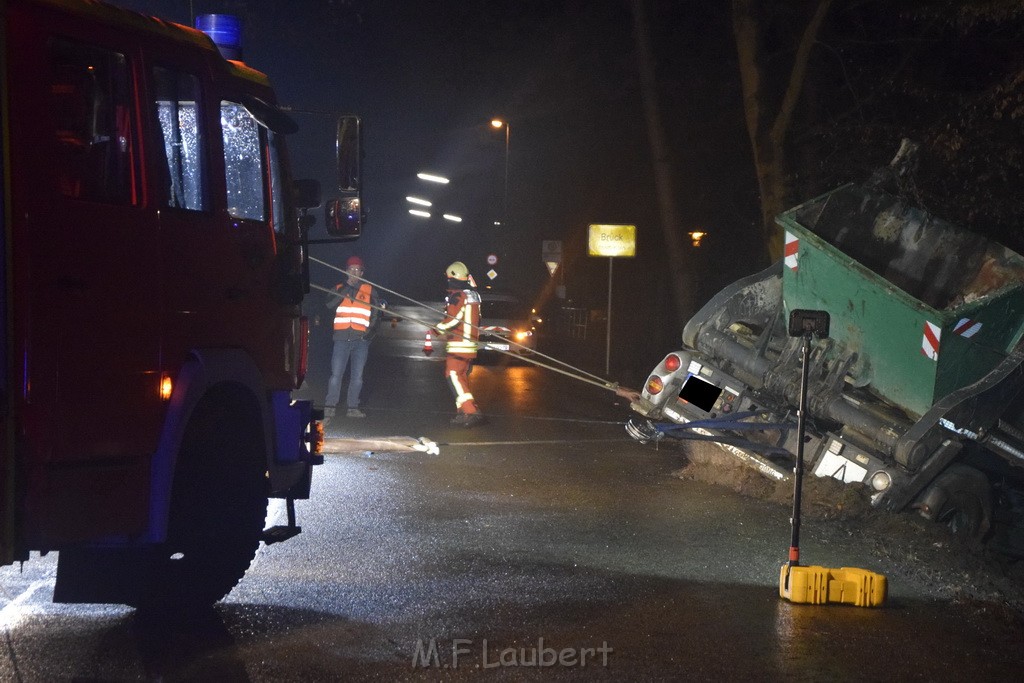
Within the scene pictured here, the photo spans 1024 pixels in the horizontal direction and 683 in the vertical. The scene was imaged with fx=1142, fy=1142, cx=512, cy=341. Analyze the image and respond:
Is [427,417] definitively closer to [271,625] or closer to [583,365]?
[271,625]

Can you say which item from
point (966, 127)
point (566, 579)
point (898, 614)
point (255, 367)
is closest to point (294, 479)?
point (255, 367)

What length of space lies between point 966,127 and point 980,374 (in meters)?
5.98

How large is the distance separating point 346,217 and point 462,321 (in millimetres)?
5622

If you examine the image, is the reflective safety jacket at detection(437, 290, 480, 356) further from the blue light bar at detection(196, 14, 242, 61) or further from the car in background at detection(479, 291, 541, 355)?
the car in background at detection(479, 291, 541, 355)

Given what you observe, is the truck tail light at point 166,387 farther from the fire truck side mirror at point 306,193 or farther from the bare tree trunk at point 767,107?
the bare tree trunk at point 767,107

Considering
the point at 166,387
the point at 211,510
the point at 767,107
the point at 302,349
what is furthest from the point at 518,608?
the point at 767,107

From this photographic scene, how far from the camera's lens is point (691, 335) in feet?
32.4

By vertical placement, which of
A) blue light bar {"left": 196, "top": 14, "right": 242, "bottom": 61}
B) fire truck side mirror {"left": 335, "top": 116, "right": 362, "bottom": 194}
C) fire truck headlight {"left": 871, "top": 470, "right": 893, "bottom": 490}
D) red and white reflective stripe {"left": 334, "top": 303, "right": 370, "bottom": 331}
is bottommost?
fire truck headlight {"left": 871, "top": 470, "right": 893, "bottom": 490}

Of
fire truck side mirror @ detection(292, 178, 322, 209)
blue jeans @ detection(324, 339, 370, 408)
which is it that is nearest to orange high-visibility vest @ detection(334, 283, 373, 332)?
blue jeans @ detection(324, 339, 370, 408)

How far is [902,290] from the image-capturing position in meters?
8.03

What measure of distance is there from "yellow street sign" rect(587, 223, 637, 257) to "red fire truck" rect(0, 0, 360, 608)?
1560 centimetres

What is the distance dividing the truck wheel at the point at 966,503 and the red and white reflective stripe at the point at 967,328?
946 mm

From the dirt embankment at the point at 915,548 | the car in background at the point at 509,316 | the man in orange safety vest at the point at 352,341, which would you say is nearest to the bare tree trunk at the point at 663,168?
the car in background at the point at 509,316

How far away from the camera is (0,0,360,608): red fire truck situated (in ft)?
13.5
